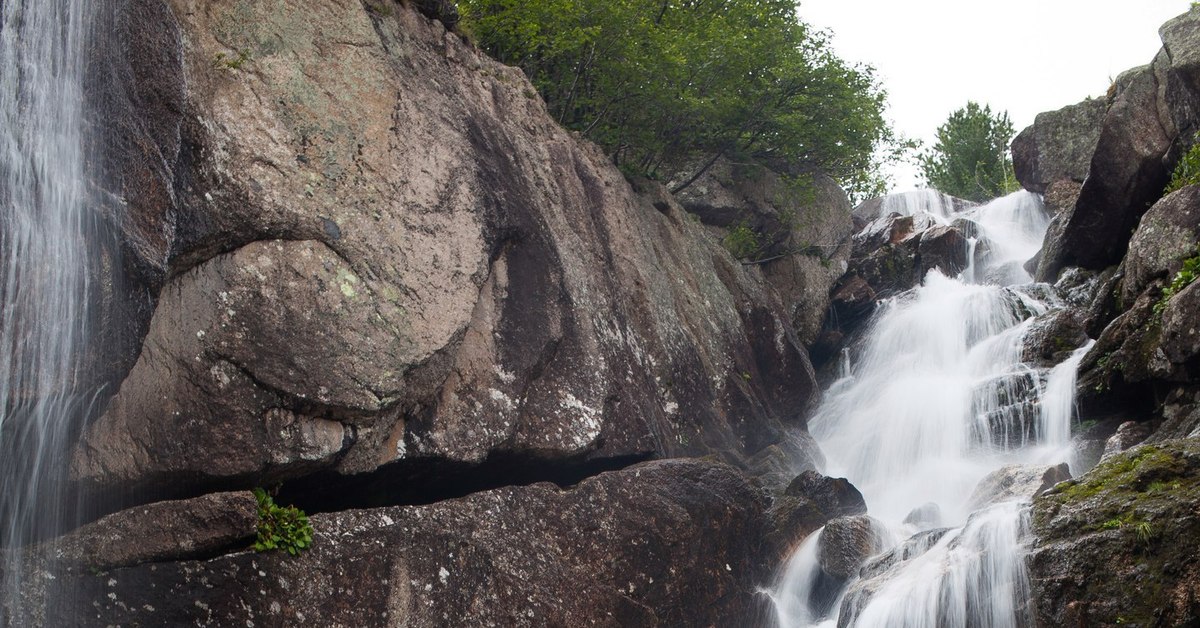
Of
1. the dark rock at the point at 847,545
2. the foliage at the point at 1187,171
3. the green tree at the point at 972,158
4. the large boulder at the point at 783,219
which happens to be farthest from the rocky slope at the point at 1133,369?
the green tree at the point at 972,158

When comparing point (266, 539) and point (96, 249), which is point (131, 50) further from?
point (266, 539)

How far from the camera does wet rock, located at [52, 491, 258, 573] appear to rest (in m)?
8.38

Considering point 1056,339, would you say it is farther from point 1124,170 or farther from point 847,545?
point 847,545

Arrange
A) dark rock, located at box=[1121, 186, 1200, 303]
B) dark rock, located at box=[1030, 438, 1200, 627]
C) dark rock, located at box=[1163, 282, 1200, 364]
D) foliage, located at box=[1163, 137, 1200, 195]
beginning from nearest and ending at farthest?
dark rock, located at box=[1030, 438, 1200, 627], dark rock, located at box=[1163, 282, 1200, 364], dark rock, located at box=[1121, 186, 1200, 303], foliage, located at box=[1163, 137, 1200, 195]

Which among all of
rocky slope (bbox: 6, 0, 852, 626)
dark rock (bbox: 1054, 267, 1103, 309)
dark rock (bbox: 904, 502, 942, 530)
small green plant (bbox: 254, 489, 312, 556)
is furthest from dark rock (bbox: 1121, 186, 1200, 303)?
small green plant (bbox: 254, 489, 312, 556)

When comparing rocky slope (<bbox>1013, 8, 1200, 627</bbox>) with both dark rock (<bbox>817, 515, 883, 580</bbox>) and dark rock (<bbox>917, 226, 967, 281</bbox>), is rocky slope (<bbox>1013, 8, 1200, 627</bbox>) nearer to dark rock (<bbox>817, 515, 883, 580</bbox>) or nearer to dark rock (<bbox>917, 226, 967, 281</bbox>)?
dark rock (<bbox>817, 515, 883, 580</bbox>)

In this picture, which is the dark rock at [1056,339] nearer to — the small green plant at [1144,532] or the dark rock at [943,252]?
the dark rock at [943,252]

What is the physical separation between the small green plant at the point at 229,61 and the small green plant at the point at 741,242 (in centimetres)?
1169

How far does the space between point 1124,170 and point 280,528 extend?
15.2 m

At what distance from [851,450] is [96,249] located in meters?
14.5

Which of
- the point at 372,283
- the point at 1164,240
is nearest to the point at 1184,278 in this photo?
the point at 1164,240

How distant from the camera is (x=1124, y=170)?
17.8 metres

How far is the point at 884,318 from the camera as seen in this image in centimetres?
2438

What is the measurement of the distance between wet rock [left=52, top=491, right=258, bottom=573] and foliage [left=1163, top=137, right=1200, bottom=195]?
45.0ft
